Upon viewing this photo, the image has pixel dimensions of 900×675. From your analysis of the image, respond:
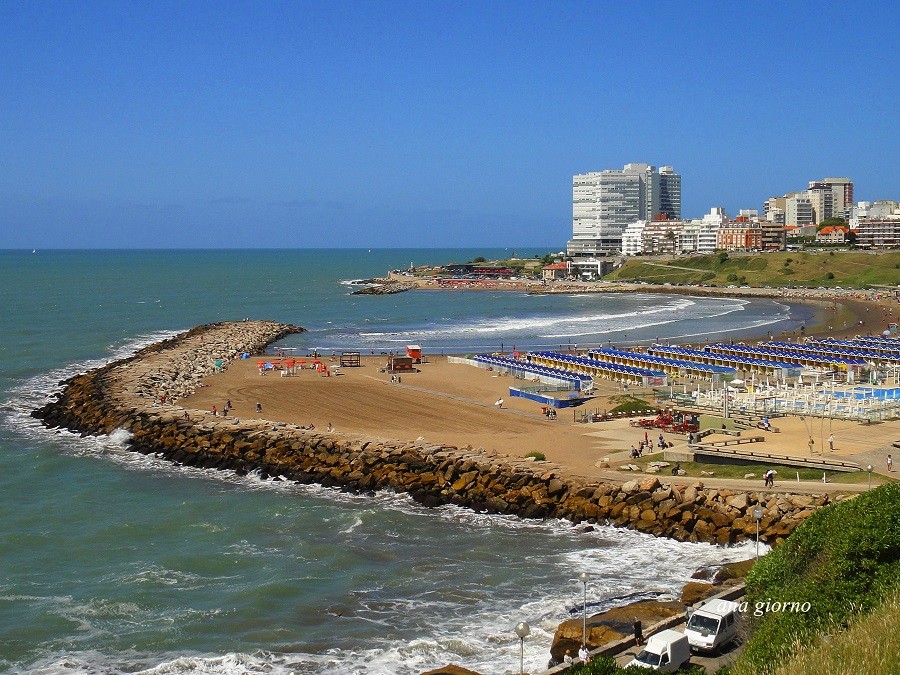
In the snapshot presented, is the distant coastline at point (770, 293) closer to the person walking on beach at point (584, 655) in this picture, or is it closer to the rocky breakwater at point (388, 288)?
the rocky breakwater at point (388, 288)

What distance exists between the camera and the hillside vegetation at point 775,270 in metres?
126

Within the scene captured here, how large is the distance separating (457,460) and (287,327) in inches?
2093

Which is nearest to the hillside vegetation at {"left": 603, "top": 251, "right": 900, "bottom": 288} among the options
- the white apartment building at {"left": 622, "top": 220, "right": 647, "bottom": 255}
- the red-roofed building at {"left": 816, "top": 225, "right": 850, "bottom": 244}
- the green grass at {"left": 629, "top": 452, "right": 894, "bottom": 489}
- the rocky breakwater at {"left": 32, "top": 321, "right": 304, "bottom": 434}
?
the white apartment building at {"left": 622, "top": 220, "right": 647, "bottom": 255}

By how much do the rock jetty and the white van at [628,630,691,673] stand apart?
30.0ft

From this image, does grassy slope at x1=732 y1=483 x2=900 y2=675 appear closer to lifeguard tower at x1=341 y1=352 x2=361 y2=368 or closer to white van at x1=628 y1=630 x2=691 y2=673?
white van at x1=628 y1=630 x2=691 y2=673

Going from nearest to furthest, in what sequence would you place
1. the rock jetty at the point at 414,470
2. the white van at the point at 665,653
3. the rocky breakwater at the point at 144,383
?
the white van at the point at 665,653, the rock jetty at the point at 414,470, the rocky breakwater at the point at 144,383

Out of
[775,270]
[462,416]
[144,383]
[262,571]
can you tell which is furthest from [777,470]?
[775,270]

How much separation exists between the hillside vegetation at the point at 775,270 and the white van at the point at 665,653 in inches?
4489

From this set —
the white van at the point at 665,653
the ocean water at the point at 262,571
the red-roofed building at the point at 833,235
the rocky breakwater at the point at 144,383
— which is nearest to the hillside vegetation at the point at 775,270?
the red-roofed building at the point at 833,235

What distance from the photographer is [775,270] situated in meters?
138

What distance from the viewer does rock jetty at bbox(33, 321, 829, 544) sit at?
24.6 m

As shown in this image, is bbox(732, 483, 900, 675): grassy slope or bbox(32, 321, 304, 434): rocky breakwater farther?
bbox(32, 321, 304, 434): rocky breakwater

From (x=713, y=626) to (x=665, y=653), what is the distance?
54.0 inches

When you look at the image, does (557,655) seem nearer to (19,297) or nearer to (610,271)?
(19,297)
